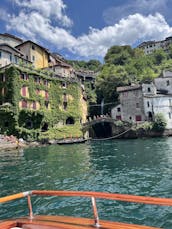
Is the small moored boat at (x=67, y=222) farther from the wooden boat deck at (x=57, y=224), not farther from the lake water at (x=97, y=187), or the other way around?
the lake water at (x=97, y=187)

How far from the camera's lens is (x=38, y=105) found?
1706 inches

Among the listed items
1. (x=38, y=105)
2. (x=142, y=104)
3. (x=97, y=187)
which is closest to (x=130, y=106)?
(x=142, y=104)

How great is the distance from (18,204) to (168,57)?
106821 millimetres

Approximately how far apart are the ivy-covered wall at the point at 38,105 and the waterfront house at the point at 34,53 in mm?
10704

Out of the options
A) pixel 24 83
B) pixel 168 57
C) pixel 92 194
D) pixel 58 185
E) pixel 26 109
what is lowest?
pixel 58 185

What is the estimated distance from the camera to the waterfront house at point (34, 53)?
5338 centimetres

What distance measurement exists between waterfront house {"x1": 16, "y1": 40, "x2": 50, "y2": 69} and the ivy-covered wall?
10.7 m

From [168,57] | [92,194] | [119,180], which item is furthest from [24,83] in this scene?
[168,57]

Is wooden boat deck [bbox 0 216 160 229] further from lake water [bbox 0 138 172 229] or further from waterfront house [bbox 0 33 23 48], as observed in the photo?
waterfront house [bbox 0 33 23 48]

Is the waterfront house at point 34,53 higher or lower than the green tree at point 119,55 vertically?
lower

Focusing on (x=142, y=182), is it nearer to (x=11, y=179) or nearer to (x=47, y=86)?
(x=11, y=179)

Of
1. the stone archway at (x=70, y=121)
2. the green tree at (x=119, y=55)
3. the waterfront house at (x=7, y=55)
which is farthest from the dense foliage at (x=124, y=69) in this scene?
the waterfront house at (x=7, y=55)

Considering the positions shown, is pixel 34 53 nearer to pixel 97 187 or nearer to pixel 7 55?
pixel 7 55

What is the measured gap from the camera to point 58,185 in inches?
450
